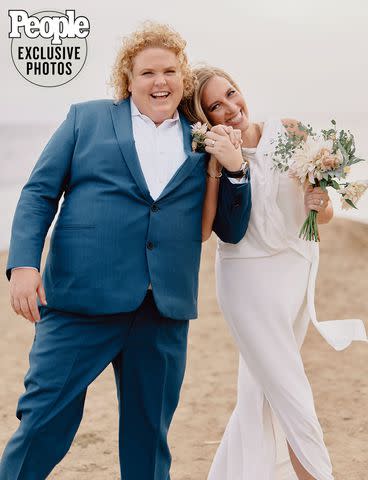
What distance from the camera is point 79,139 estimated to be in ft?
9.45

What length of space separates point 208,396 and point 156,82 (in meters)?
2.66

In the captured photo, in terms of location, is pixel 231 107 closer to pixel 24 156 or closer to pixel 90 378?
pixel 90 378

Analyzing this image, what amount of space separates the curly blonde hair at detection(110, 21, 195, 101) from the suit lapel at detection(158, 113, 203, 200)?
238mm

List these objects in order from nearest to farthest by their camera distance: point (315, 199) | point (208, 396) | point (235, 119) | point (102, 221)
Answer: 1. point (102, 221)
2. point (315, 199)
3. point (235, 119)
4. point (208, 396)

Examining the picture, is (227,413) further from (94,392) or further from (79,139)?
(79,139)

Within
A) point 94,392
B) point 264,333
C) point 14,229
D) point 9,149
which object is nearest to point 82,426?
point 94,392

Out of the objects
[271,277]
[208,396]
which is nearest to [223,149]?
[271,277]

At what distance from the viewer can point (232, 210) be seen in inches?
116

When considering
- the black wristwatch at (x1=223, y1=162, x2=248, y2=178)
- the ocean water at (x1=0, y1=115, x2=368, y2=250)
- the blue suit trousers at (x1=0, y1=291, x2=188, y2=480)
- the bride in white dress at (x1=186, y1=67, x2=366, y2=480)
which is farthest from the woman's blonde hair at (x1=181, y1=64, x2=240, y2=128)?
the ocean water at (x1=0, y1=115, x2=368, y2=250)

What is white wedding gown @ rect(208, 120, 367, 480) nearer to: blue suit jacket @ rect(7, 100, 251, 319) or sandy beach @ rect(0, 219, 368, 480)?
blue suit jacket @ rect(7, 100, 251, 319)

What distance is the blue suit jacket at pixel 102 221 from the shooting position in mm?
2848

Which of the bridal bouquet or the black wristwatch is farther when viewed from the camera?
the bridal bouquet

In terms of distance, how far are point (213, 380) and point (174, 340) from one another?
2466 millimetres

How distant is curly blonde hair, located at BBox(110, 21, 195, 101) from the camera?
294 centimetres
